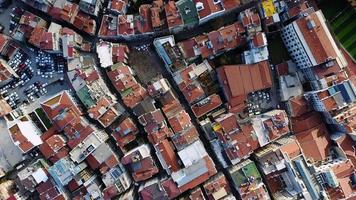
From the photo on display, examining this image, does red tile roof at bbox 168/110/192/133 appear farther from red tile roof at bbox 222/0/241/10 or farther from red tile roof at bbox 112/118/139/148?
red tile roof at bbox 222/0/241/10

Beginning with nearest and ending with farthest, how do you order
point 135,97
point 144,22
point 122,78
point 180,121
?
point 180,121 < point 144,22 < point 122,78 < point 135,97

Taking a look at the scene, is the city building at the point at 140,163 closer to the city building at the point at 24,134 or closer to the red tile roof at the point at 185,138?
the red tile roof at the point at 185,138

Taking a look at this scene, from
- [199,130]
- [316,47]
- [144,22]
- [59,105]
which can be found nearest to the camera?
[316,47]

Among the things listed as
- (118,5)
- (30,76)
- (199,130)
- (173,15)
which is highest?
(118,5)

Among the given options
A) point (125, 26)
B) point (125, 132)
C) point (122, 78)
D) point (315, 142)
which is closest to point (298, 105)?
point (315, 142)

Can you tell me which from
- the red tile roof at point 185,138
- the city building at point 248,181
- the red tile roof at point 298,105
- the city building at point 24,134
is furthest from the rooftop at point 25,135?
the red tile roof at point 298,105

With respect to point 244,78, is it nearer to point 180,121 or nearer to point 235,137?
point 235,137

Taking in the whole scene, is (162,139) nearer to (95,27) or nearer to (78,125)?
(78,125)

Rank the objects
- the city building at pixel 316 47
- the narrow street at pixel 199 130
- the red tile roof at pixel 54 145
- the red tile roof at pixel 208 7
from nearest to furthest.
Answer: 1. the city building at pixel 316 47
2. the red tile roof at pixel 208 7
3. the red tile roof at pixel 54 145
4. the narrow street at pixel 199 130
